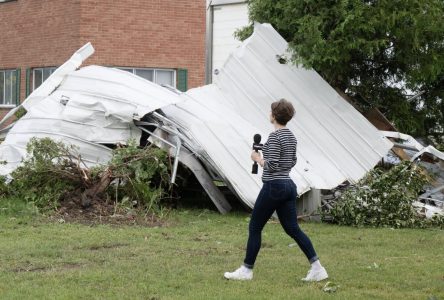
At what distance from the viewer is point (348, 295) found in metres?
6.54

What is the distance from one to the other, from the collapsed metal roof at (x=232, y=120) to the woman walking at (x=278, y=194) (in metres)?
4.24

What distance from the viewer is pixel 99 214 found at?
1084cm

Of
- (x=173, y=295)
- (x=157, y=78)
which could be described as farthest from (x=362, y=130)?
(x=157, y=78)

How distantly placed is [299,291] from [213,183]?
5.60m

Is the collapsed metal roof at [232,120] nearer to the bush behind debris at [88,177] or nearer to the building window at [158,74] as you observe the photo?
the bush behind debris at [88,177]

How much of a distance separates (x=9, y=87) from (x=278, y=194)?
725 inches

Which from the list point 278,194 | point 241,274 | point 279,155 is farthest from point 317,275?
point 279,155

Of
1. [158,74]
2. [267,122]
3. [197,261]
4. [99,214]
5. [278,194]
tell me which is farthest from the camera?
[158,74]

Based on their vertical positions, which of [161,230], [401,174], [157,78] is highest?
[157,78]

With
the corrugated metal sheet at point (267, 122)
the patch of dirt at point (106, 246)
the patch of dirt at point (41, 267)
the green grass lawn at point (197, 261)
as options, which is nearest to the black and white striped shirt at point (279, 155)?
the green grass lawn at point (197, 261)

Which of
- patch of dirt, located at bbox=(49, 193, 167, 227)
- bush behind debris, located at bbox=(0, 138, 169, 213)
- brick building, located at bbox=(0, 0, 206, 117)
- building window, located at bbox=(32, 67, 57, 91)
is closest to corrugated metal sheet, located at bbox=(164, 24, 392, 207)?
bush behind debris, located at bbox=(0, 138, 169, 213)

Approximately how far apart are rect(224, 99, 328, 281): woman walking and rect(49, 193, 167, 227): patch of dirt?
3715 mm

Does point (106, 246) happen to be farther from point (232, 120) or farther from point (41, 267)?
point (232, 120)

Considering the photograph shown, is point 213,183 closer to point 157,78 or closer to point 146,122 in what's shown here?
point 146,122
